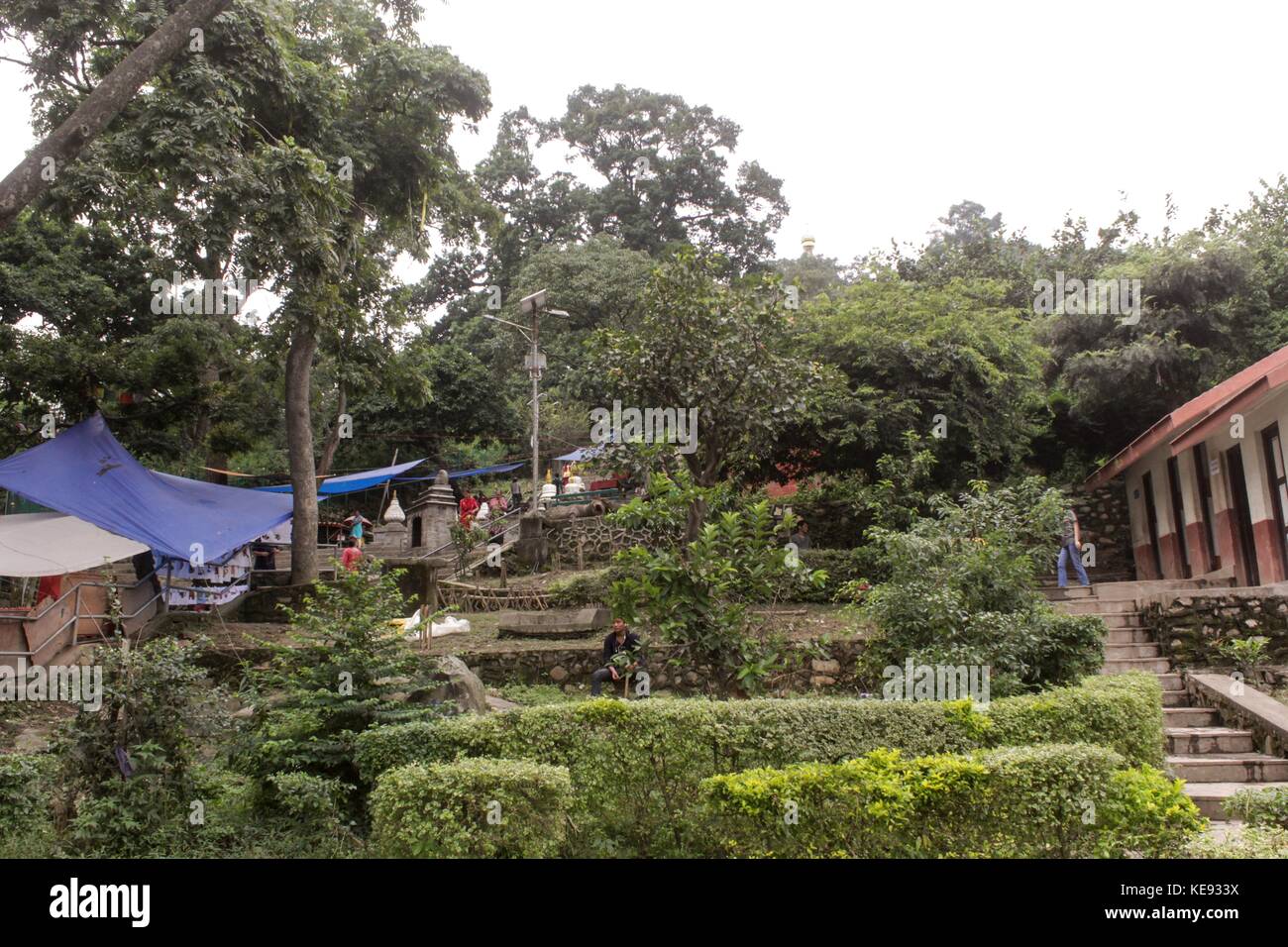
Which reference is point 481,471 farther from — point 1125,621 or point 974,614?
point 974,614

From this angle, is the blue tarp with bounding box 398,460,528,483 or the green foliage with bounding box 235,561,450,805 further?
the blue tarp with bounding box 398,460,528,483

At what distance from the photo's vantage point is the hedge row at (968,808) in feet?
17.6

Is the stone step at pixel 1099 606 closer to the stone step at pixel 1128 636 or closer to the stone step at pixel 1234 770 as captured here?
the stone step at pixel 1128 636

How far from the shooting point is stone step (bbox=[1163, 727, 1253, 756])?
9.41 metres

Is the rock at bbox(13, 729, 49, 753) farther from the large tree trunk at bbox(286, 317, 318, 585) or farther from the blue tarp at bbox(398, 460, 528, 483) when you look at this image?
the blue tarp at bbox(398, 460, 528, 483)

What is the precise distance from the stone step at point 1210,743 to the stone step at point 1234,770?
0.51m

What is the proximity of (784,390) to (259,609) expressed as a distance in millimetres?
9813

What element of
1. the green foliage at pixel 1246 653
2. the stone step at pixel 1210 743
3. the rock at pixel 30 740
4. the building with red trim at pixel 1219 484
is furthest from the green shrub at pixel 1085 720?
the rock at pixel 30 740

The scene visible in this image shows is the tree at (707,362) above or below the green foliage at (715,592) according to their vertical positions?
above

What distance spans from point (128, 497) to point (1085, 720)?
13768 mm

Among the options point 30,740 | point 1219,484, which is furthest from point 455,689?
point 1219,484

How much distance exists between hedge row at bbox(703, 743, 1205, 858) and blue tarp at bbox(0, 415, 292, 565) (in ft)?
37.9

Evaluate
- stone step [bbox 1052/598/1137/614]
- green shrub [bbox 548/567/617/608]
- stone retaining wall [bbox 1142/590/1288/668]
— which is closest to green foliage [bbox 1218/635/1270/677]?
stone retaining wall [bbox 1142/590/1288/668]

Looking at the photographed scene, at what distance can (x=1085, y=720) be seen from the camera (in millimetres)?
7273
